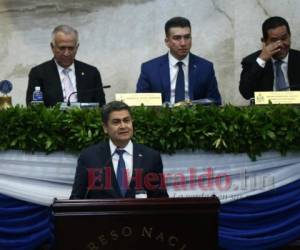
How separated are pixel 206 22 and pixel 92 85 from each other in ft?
5.40

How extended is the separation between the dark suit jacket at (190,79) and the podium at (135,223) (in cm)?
198

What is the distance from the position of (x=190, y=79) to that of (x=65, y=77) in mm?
1019

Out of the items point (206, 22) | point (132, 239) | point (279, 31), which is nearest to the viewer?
point (132, 239)

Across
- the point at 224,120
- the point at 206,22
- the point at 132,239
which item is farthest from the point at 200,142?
the point at 206,22

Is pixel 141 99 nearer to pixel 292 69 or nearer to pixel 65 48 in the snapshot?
pixel 65 48

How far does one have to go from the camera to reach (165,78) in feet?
19.7

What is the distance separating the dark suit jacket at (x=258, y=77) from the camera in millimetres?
6008

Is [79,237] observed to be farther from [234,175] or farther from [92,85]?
[92,85]

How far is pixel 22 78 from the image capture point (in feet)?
25.1

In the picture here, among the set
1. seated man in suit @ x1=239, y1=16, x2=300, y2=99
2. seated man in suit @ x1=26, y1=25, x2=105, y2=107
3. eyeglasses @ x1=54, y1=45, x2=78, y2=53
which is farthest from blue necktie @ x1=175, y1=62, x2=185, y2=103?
eyeglasses @ x1=54, y1=45, x2=78, y2=53

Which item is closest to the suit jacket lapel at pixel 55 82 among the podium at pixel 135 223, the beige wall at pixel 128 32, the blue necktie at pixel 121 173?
the beige wall at pixel 128 32

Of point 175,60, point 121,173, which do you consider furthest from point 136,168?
point 175,60

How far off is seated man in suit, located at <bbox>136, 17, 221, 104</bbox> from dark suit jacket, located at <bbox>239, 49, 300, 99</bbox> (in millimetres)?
234

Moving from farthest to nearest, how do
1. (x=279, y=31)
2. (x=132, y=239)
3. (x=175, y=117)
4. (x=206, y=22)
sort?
(x=206, y=22) < (x=279, y=31) < (x=175, y=117) < (x=132, y=239)
